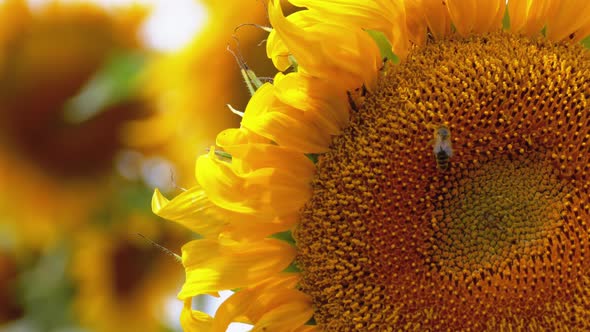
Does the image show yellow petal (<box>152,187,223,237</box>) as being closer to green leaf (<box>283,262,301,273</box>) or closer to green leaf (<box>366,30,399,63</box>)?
green leaf (<box>283,262,301,273</box>)

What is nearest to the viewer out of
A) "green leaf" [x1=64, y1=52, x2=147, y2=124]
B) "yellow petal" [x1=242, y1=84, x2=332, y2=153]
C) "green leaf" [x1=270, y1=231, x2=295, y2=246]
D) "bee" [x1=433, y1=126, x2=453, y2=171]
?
"bee" [x1=433, y1=126, x2=453, y2=171]

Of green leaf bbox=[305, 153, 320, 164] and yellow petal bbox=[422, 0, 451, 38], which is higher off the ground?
yellow petal bbox=[422, 0, 451, 38]

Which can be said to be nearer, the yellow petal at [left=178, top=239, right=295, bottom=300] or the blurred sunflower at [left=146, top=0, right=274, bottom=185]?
the yellow petal at [left=178, top=239, right=295, bottom=300]

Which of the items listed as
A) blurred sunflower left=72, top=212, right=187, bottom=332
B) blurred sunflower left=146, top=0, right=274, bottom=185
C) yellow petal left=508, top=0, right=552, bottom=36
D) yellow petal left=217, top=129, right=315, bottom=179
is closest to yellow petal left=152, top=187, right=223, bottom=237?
yellow petal left=217, top=129, right=315, bottom=179

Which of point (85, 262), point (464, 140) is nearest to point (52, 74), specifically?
point (85, 262)

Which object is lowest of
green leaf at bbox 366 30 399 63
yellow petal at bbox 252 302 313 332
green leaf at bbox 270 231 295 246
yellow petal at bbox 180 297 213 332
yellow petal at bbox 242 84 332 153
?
yellow petal at bbox 252 302 313 332
